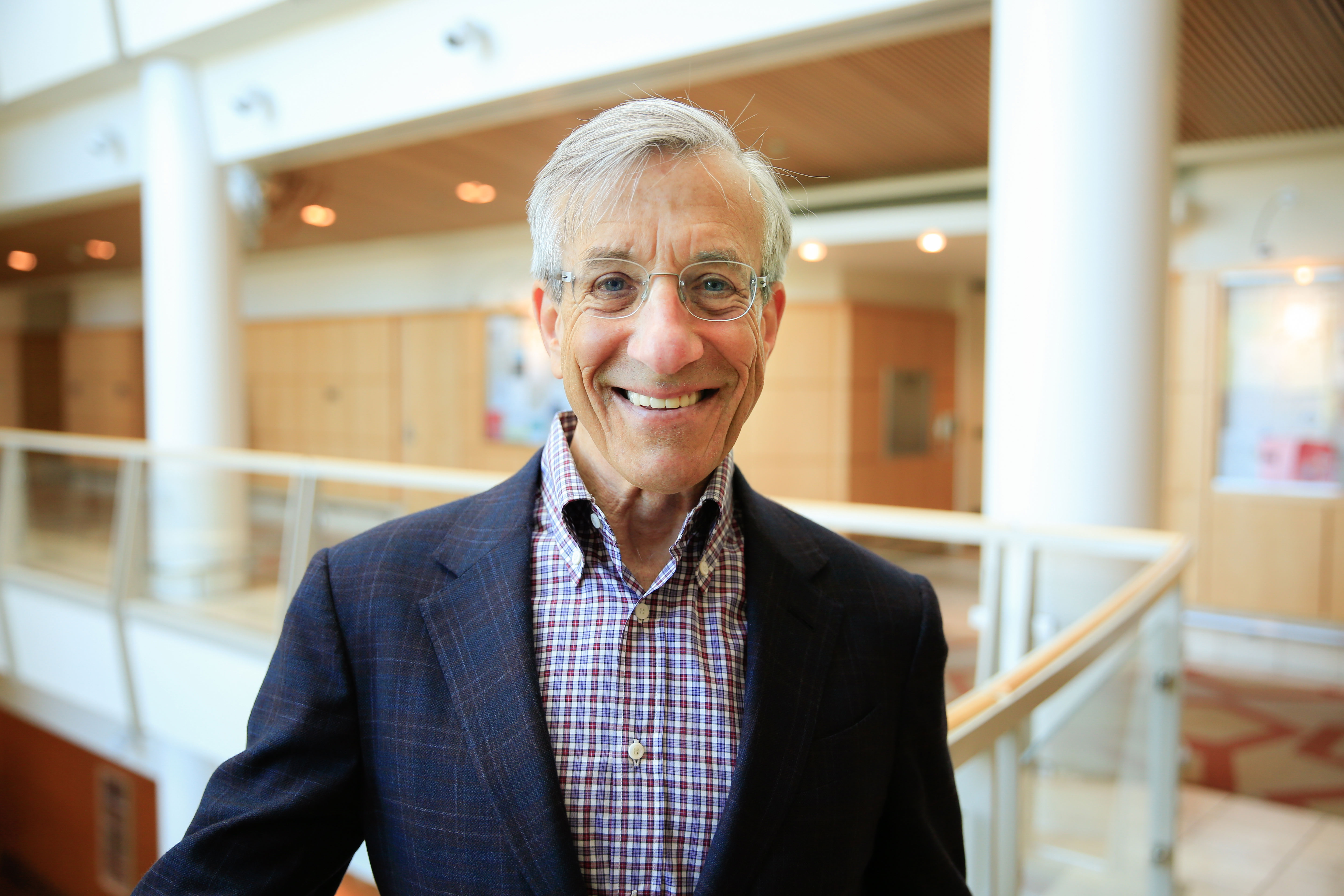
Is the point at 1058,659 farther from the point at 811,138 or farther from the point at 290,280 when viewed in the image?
the point at 290,280

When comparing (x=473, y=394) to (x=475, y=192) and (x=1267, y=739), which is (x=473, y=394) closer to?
(x=475, y=192)

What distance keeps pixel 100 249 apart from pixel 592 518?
582 inches

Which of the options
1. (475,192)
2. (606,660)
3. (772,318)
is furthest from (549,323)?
(475,192)

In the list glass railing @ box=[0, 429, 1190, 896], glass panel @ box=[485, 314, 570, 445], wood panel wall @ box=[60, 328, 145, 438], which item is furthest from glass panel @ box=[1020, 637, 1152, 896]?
wood panel wall @ box=[60, 328, 145, 438]

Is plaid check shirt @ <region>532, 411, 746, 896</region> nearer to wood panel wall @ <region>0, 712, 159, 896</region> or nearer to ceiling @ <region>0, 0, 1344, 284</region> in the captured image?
ceiling @ <region>0, 0, 1344, 284</region>

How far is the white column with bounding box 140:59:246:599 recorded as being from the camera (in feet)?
23.8

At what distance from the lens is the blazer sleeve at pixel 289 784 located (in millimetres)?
930

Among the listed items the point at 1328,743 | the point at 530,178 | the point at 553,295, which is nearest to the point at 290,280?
the point at 530,178

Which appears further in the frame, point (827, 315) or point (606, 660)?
point (827, 315)

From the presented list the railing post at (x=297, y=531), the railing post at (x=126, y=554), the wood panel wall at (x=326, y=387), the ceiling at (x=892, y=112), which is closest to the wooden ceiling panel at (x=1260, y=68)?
the ceiling at (x=892, y=112)

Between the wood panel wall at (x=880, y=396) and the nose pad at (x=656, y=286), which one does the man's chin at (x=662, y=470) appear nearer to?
the nose pad at (x=656, y=286)

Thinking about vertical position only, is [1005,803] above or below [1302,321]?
below

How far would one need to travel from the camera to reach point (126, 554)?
19.9 ft

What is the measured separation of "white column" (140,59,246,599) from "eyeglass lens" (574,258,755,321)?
7311 mm
